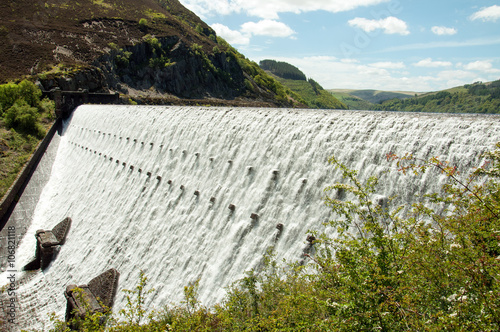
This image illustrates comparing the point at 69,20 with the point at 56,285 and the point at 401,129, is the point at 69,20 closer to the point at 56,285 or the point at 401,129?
the point at 56,285

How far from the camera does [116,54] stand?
270 ft

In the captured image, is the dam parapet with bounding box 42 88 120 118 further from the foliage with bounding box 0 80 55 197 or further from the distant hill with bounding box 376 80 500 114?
the distant hill with bounding box 376 80 500 114

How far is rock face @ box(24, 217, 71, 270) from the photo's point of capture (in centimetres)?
1914

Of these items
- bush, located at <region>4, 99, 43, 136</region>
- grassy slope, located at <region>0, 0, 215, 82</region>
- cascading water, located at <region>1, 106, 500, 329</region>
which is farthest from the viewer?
grassy slope, located at <region>0, 0, 215, 82</region>

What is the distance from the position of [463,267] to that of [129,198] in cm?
1861

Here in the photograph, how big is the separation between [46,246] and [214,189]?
12.0 meters

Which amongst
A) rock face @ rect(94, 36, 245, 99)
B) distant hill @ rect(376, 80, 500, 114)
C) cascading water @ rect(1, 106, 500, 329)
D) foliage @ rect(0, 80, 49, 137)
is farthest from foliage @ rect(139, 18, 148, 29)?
distant hill @ rect(376, 80, 500, 114)

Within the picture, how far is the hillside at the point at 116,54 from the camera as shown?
58688 mm

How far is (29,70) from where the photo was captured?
181 feet

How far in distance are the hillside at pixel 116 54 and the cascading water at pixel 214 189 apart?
3087cm

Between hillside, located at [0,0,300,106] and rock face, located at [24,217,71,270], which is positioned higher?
hillside, located at [0,0,300,106]

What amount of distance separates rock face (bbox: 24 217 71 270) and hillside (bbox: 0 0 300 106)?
105 feet

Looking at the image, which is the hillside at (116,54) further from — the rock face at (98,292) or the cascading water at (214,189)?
the rock face at (98,292)

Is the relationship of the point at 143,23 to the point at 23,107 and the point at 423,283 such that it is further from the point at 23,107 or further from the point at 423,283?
the point at 423,283
